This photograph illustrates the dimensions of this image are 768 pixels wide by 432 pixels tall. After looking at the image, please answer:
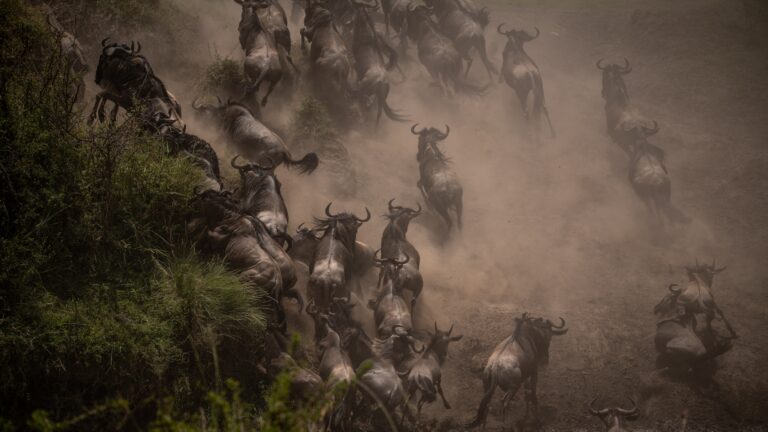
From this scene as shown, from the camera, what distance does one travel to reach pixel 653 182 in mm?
13484

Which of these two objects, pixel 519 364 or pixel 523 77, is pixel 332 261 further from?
pixel 523 77

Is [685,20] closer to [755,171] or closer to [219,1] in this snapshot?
[755,171]

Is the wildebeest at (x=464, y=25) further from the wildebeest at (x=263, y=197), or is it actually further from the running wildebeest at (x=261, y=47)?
the wildebeest at (x=263, y=197)

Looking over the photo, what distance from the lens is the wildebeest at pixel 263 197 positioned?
8.63 m

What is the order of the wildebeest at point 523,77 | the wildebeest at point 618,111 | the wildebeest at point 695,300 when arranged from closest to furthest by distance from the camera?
1. the wildebeest at point 695,300
2. the wildebeest at point 618,111
3. the wildebeest at point 523,77

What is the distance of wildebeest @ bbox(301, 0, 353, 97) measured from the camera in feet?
42.0

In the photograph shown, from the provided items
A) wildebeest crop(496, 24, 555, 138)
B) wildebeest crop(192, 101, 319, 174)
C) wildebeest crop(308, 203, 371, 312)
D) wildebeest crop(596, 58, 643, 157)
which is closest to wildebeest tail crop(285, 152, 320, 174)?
wildebeest crop(192, 101, 319, 174)

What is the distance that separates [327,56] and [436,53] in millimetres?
4181

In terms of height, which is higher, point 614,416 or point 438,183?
point 438,183

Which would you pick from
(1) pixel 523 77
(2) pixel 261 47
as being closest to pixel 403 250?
(2) pixel 261 47

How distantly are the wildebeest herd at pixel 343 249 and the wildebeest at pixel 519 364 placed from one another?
0.07ft

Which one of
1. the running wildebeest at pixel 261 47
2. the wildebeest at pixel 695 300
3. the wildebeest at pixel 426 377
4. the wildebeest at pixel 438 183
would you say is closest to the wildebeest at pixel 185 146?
the running wildebeest at pixel 261 47

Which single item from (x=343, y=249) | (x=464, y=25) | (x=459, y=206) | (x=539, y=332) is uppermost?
(x=464, y=25)

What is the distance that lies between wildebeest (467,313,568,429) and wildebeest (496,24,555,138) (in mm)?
8490
